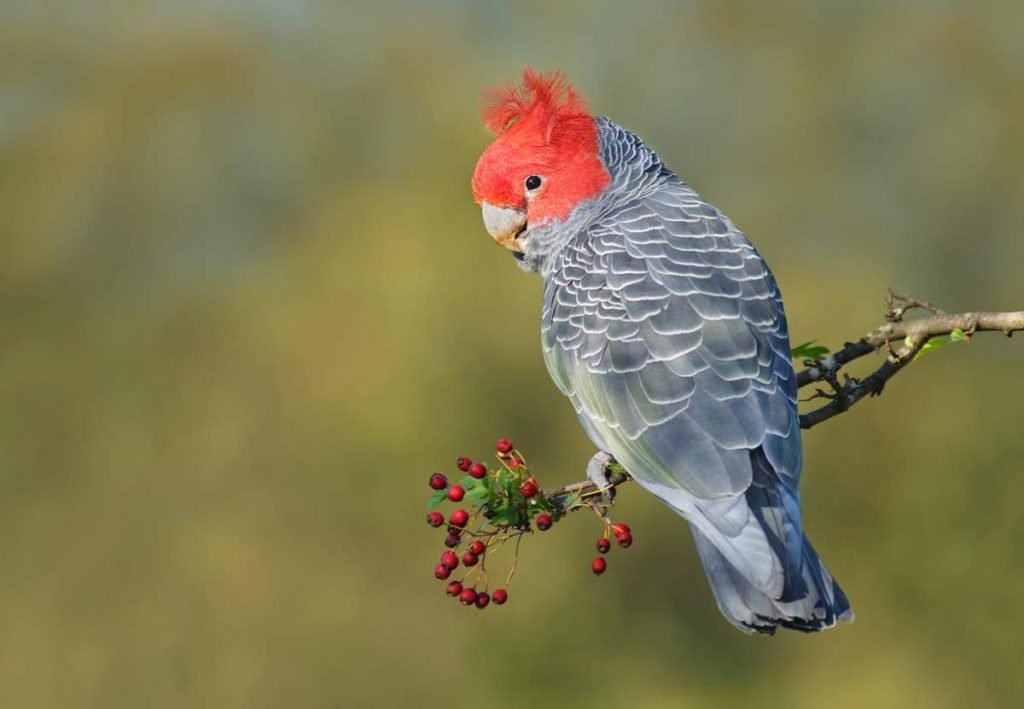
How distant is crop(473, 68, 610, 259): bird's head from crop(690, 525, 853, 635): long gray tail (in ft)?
5.06

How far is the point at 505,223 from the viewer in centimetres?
393

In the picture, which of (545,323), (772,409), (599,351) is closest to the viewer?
(772,409)

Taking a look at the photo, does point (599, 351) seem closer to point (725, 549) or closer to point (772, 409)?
point (772, 409)

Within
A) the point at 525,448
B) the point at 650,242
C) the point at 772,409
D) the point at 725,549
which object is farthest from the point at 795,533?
the point at 525,448

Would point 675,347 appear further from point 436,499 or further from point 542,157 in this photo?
point 542,157

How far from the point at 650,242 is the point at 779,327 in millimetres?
508

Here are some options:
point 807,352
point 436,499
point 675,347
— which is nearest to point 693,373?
point 675,347

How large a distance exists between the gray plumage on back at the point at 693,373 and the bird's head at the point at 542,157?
6 centimetres

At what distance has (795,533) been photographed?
2838 millimetres

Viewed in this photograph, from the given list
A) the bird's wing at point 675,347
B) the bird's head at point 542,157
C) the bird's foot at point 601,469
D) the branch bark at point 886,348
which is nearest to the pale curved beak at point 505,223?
the bird's head at point 542,157

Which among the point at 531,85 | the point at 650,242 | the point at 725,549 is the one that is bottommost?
the point at 725,549

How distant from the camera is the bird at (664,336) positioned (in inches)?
111

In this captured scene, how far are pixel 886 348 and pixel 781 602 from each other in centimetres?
91

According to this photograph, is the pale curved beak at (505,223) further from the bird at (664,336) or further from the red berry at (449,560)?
the red berry at (449,560)
